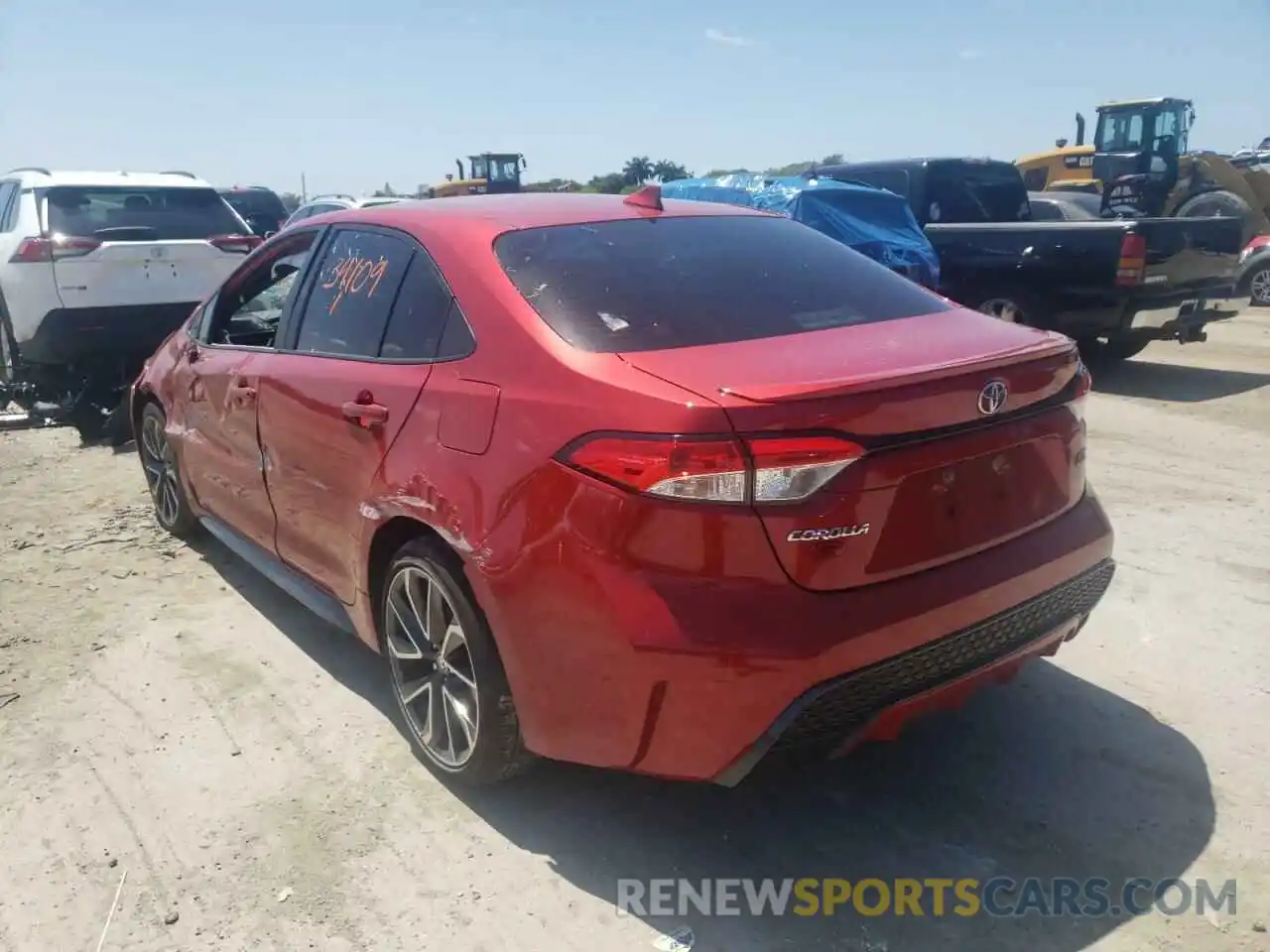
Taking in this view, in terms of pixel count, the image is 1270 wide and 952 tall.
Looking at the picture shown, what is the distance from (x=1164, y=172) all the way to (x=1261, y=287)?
470 centimetres

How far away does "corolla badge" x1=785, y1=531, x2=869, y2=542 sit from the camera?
7.37 ft

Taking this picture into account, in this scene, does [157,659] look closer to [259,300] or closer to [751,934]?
[259,300]

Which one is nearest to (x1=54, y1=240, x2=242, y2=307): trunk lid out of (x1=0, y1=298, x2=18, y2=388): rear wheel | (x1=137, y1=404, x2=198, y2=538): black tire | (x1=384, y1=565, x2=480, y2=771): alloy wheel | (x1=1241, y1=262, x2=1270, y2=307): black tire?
(x1=0, y1=298, x2=18, y2=388): rear wheel

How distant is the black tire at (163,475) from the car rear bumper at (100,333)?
7.93 ft

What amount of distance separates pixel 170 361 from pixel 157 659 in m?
1.61

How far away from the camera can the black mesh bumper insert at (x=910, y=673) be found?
233 centimetres

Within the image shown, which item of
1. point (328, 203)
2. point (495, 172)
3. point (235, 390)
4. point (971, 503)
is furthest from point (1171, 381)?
point (495, 172)

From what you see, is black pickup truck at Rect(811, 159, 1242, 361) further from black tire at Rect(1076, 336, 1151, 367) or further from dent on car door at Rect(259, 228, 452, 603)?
dent on car door at Rect(259, 228, 452, 603)

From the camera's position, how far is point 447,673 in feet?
9.88

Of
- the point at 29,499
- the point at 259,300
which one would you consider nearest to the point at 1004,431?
the point at 259,300

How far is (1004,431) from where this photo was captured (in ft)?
8.43

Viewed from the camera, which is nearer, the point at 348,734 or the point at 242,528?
the point at 348,734

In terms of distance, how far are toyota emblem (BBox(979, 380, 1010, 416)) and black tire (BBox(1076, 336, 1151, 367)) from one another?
25.1ft

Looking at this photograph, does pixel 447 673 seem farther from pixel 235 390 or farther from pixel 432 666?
pixel 235 390
